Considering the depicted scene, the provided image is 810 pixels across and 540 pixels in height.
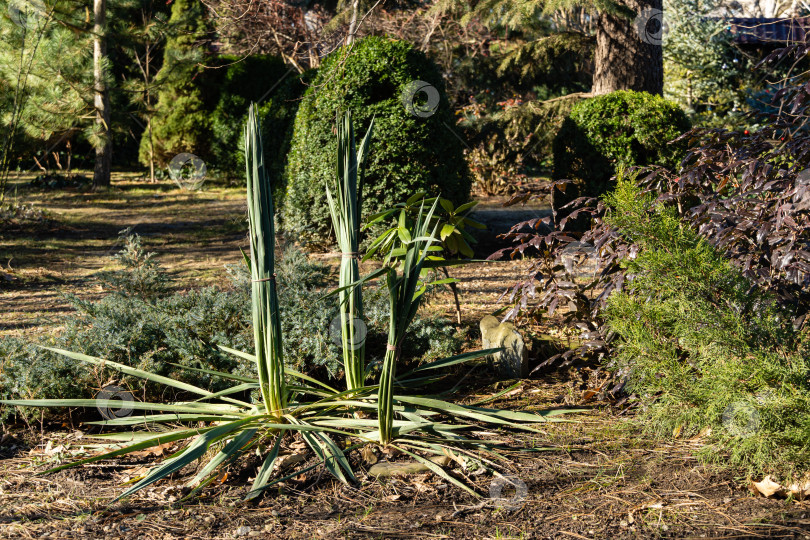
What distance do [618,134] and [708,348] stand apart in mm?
4635

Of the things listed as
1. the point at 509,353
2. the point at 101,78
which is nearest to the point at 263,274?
the point at 509,353

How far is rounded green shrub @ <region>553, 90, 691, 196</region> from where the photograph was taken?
6609mm

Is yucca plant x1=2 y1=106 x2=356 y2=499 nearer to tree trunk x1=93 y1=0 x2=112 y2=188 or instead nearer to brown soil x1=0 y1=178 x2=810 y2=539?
brown soil x1=0 y1=178 x2=810 y2=539

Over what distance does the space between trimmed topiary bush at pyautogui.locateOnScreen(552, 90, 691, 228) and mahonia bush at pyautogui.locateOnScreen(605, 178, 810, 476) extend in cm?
401

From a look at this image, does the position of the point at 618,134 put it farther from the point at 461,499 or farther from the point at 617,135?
the point at 461,499

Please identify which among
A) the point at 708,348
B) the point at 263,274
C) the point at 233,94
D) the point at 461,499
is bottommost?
the point at 461,499

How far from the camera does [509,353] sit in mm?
3607

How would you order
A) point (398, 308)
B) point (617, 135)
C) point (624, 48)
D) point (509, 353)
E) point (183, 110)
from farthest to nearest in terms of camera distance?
1. point (183, 110)
2. point (624, 48)
3. point (617, 135)
4. point (509, 353)
5. point (398, 308)

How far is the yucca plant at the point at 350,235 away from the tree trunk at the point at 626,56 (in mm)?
5390

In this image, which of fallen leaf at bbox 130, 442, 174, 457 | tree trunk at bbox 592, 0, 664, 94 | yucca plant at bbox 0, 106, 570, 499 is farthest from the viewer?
tree trunk at bbox 592, 0, 664, 94

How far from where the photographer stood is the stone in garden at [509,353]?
11.8ft

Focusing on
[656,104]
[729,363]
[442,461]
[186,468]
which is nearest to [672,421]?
[729,363]

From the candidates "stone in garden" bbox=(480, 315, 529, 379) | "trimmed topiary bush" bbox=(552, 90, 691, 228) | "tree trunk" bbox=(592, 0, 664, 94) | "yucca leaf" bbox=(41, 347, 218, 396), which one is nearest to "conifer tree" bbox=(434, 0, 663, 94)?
"tree trunk" bbox=(592, 0, 664, 94)

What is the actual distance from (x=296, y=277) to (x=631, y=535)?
245 cm
